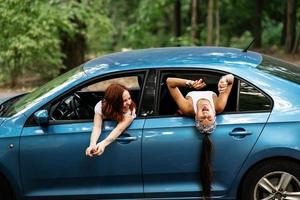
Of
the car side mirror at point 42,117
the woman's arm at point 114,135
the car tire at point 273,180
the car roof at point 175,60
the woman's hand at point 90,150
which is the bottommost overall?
the car tire at point 273,180

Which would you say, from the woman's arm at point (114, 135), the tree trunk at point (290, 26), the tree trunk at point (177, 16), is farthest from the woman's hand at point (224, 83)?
the tree trunk at point (177, 16)

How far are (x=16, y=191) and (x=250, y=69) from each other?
2.34 metres

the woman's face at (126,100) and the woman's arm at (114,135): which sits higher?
the woman's face at (126,100)

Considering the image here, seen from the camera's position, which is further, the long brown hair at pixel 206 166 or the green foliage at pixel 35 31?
the green foliage at pixel 35 31

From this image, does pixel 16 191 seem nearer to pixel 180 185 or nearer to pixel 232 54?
pixel 180 185

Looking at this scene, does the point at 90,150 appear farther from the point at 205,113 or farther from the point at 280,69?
the point at 280,69

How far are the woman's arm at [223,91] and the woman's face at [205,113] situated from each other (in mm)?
85

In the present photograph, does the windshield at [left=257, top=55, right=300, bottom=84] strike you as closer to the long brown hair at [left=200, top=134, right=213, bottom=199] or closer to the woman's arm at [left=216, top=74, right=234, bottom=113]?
the woman's arm at [left=216, top=74, right=234, bottom=113]

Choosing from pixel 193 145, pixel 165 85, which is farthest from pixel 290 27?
pixel 193 145

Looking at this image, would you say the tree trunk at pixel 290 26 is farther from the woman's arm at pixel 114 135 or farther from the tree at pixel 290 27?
the woman's arm at pixel 114 135

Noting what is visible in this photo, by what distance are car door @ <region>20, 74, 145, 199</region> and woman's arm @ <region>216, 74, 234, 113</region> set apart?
26.4 inches

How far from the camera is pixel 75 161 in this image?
4.93 metres

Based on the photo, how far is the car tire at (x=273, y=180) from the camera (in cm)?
471

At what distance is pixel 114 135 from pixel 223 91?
0.99 metres
